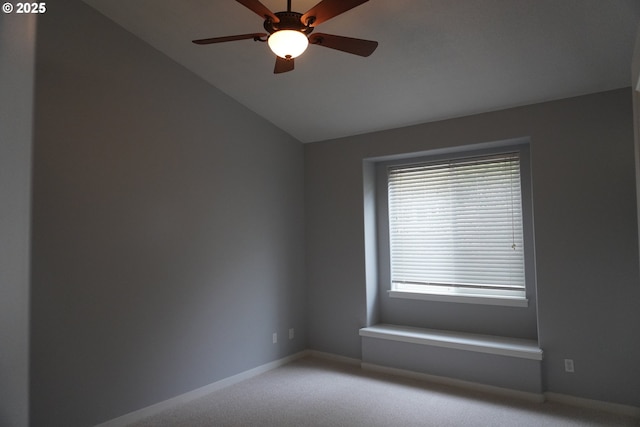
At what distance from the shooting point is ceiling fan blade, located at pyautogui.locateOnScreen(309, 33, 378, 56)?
2.34 m

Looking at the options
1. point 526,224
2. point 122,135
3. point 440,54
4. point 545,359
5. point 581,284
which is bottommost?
point 545,359

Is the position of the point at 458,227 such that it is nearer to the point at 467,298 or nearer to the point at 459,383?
the point at 467,298

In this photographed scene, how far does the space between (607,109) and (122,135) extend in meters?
3.93

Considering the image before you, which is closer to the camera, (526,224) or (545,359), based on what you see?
(545,359)

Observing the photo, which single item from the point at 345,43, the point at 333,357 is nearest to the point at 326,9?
the point at 345,43

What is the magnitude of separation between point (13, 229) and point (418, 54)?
3.12 metres

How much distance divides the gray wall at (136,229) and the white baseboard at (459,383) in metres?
1.19

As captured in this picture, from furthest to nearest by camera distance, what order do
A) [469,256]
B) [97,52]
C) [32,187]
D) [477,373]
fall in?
[469,256], [477,373], [97,52], [32,187]

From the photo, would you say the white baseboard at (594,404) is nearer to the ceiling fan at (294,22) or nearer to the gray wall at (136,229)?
the gray wall at (136,229)

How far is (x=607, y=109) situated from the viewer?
349 cm

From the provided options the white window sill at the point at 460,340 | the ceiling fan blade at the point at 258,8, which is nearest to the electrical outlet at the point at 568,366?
the white window sill at the point at 460,340

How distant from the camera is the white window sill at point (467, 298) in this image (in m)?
4.13

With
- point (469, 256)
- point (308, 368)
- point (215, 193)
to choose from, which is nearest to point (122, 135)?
point (215, 193)

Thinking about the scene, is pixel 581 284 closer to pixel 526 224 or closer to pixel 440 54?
pixel 526 224
